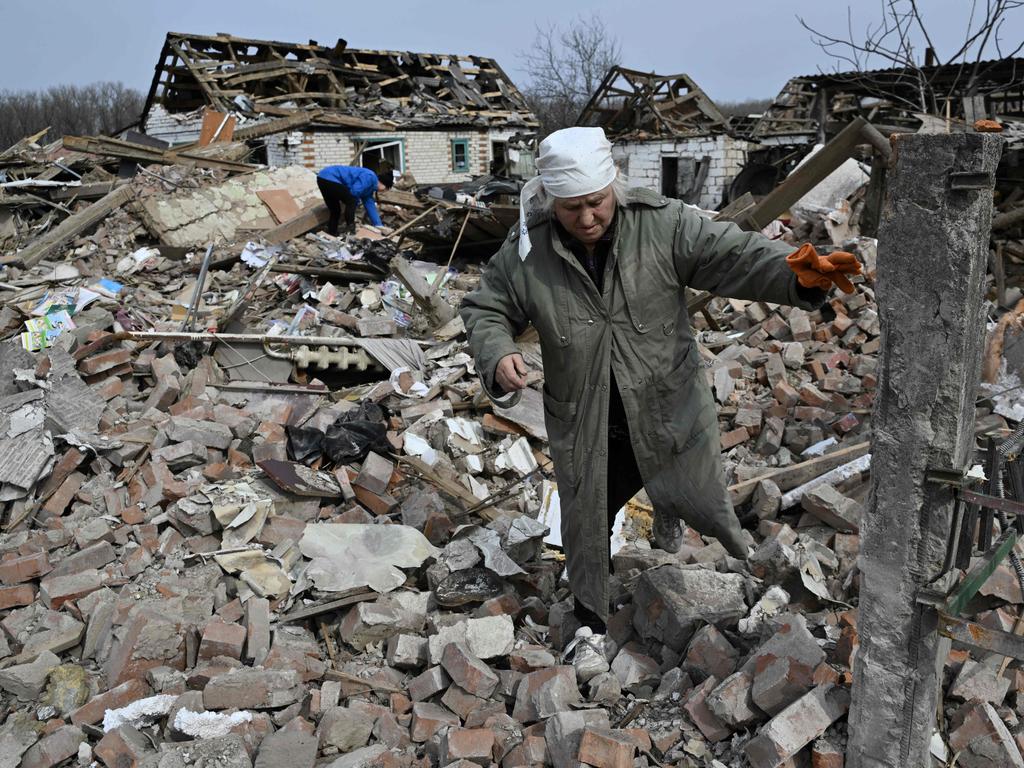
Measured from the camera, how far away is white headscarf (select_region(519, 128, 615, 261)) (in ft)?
8.82

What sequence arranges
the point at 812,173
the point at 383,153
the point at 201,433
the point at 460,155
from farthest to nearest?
1. the point at 460,155
2. the point at 383,153
3. the point at 201,433
4. the point at 812,173

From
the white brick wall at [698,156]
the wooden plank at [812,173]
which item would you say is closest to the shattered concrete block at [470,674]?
the wooden plank at [812,173]

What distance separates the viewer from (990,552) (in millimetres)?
2100

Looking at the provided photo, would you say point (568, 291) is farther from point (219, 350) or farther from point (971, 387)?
point (219, 350)

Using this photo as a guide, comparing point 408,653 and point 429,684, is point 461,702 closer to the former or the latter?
point 429,684

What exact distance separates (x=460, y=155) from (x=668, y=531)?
19.5 metres

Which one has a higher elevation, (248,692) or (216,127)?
(216,127)

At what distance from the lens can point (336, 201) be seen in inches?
472

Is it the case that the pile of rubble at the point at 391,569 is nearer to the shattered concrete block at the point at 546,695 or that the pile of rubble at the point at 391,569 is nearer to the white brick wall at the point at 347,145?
the shattered concrete block at the point at 546,695

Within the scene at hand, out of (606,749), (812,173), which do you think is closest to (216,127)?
(812,173)

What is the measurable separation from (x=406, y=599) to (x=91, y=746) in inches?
53.4

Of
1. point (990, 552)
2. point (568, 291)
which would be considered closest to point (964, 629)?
point (990, 552)

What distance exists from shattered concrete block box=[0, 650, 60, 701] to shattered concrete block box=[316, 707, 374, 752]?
1392 millimetres

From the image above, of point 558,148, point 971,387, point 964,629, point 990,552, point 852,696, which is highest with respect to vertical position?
point 558,148
